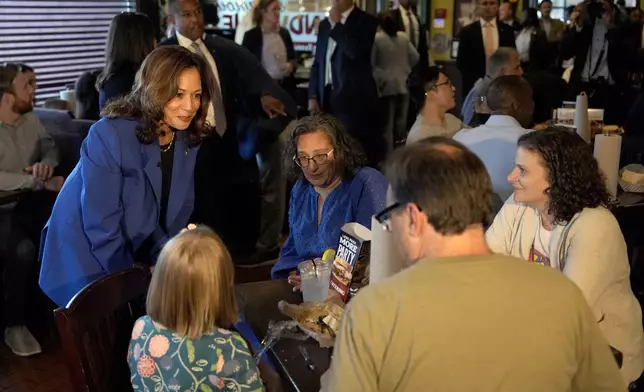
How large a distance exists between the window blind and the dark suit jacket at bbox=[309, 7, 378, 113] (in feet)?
4.90

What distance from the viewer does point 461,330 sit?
112cm

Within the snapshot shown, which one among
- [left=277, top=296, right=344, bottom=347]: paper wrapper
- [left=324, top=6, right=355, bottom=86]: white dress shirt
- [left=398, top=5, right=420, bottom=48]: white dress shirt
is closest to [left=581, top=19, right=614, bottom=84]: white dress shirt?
[left=398, top=5, right=420, bottom=48]: white dress shirt

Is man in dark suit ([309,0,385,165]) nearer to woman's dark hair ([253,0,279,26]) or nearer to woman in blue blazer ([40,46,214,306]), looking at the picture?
woman's dark hair ([253,0,279,26])

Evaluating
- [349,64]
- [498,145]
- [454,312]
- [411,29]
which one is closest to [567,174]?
[454,312]

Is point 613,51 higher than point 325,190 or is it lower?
higher

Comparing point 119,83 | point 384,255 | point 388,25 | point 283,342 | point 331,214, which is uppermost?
point 388,25

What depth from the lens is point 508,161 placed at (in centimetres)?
299

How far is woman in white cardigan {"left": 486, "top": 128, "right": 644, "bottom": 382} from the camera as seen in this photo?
6.16ft

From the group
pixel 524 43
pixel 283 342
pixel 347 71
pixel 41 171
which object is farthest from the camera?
pixel 524 43

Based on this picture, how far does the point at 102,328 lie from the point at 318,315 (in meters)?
0.52

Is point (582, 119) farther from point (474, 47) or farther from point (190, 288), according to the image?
point (190, 288)

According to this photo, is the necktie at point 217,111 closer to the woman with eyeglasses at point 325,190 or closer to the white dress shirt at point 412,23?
the woman with eyeglasses at point 325,190

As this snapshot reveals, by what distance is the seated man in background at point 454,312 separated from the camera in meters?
1.13

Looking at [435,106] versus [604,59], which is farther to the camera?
[604,59]
